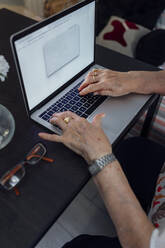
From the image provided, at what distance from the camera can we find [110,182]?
65cm

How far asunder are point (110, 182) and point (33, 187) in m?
0.23

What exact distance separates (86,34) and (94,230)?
103 cm

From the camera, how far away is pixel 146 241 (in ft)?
1.89

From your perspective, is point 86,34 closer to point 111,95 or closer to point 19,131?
point 111,95

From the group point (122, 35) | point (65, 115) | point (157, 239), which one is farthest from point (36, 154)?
point (122, 35)

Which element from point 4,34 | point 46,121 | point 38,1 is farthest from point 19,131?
point 38,1

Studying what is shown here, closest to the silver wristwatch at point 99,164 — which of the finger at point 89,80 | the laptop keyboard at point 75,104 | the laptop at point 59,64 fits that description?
the laptop at point 59,64

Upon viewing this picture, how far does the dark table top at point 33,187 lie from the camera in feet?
1.94

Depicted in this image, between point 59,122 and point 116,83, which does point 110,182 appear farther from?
point 116,83

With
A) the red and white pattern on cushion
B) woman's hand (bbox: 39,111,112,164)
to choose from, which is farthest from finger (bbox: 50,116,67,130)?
the red and white pattern on cushion

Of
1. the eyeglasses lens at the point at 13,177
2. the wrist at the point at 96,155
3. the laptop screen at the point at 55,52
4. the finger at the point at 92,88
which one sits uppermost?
the laptop screen at the point at 55,52

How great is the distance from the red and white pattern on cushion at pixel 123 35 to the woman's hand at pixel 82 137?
1169 millimetres

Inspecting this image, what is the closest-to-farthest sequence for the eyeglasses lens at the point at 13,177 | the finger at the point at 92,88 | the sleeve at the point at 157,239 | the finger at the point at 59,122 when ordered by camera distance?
the sleeve at the point at 157,239 < the eyeglasses lens at the point at 13,177 < the finger at the point at 59,122 < the finger at the point at 92,88

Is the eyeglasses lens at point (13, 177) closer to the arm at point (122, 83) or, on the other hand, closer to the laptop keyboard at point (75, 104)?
the laptop keyboard at point (75, 104)
